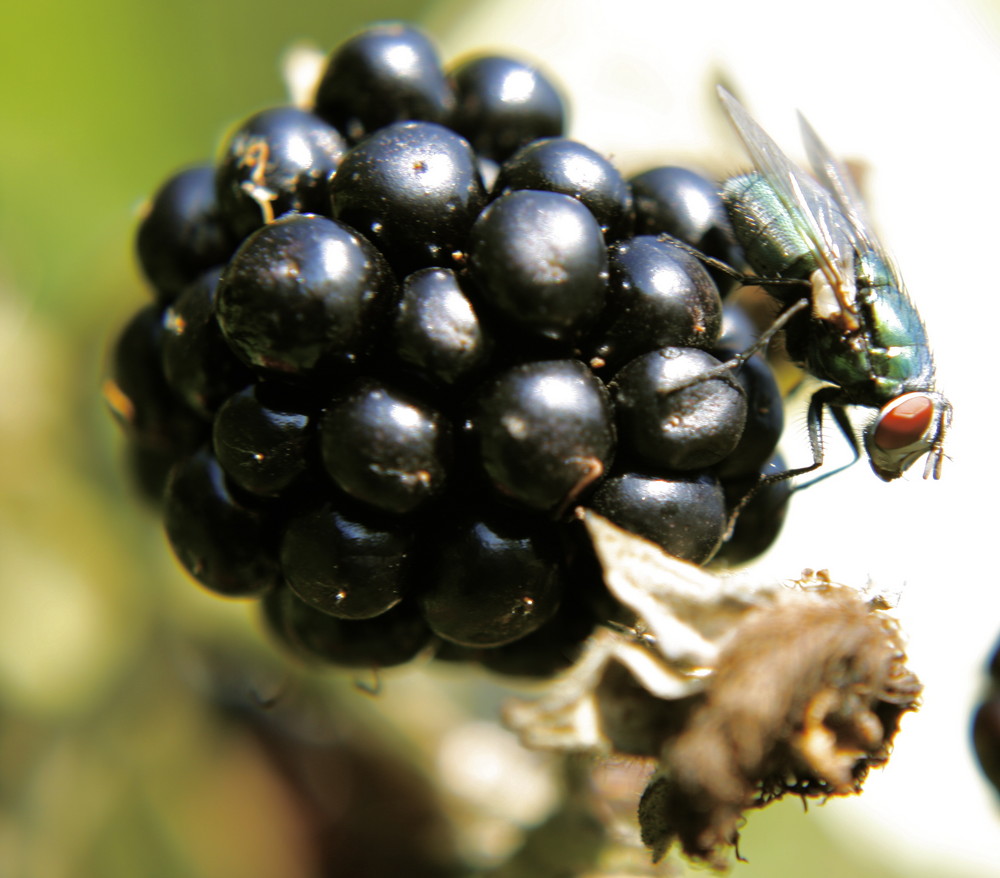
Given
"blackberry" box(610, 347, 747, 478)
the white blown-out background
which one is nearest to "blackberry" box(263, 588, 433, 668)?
"blackberry" box(610, 347, 747, 478)

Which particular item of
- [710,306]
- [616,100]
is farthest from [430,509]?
[616,100]

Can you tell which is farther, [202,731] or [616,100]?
[616,100]

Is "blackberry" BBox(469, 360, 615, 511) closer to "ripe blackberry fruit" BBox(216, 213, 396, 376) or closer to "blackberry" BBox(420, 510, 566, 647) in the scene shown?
"blackberry" BBox(420, 510, 566, 647)

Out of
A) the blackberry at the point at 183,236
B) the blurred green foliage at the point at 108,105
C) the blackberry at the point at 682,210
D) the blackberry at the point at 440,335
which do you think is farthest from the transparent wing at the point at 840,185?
the blurred green foliage at the point at 108,105

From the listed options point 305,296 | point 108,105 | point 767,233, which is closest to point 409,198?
point 305,296

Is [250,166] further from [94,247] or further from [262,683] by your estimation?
[262,683]

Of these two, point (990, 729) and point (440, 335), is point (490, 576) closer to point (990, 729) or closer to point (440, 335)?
point (440, 335)
